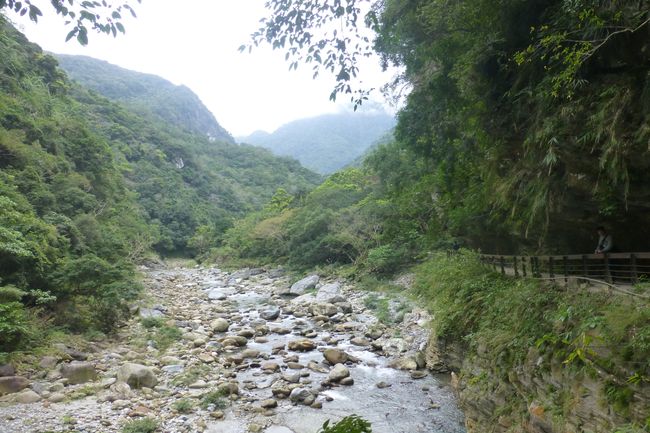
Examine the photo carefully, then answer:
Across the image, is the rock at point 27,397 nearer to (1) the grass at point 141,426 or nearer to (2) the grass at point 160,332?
(1) the grass at point 141,426

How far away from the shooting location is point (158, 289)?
1005 inches

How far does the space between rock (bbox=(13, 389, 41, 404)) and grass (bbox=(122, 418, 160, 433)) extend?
7.68 feet

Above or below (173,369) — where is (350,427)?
above

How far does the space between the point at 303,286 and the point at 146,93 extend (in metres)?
135

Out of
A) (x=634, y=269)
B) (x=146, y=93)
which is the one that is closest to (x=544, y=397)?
(x=634, y=269)

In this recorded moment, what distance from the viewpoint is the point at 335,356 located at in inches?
486

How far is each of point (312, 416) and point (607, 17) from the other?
897 cm

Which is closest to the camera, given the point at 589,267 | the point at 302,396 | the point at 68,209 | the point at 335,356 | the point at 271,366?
the point at 589,267

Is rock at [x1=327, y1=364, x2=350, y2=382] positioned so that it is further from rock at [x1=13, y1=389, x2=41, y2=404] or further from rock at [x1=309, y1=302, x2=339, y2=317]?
rock at [x1=309, y1=302, x2=339, y2=317]

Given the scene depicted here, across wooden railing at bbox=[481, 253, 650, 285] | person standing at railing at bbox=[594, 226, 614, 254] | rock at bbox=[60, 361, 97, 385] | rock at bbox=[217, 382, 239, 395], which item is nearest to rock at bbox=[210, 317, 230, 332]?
rock at bbox=[60, 361, 97, 385]

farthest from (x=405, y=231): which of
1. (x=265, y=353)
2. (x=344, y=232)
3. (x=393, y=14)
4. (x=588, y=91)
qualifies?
(x=588, y=91)

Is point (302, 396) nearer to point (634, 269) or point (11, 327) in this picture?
point (11, 327)

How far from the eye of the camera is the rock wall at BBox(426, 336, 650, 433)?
13.5 feet

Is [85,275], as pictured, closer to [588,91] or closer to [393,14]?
[393,14]
